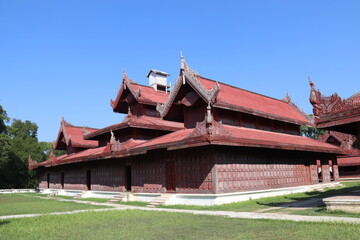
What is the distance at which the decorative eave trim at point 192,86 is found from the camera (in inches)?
661

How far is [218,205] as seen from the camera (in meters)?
15.2

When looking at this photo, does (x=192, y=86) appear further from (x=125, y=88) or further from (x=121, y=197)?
(x=125, y=88)

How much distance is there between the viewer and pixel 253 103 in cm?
2242

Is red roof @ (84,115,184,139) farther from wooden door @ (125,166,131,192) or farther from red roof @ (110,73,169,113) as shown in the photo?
wooden door @ (125,166,131,192)

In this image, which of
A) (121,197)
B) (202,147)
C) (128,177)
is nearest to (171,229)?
(202,147)

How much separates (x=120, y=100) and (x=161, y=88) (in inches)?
205

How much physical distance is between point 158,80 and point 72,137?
38.4 feet

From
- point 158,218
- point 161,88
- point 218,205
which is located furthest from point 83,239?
point 161,88

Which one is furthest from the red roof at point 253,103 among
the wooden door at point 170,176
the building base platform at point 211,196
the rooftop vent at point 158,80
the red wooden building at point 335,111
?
A: the rooftop vent at point 158,80

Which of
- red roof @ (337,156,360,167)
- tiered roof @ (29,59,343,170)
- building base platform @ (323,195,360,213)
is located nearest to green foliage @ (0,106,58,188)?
tiered roof @ (29,59,343,170)

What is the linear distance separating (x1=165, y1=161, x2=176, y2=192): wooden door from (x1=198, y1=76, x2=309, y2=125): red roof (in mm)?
4378

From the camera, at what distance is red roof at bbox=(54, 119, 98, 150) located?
33.9 m

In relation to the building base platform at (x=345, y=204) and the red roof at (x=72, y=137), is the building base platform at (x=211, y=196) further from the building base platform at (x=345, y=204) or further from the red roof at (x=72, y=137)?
the red roof at (x=72, y=137)

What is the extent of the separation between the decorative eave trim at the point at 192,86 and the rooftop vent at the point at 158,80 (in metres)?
11.2
